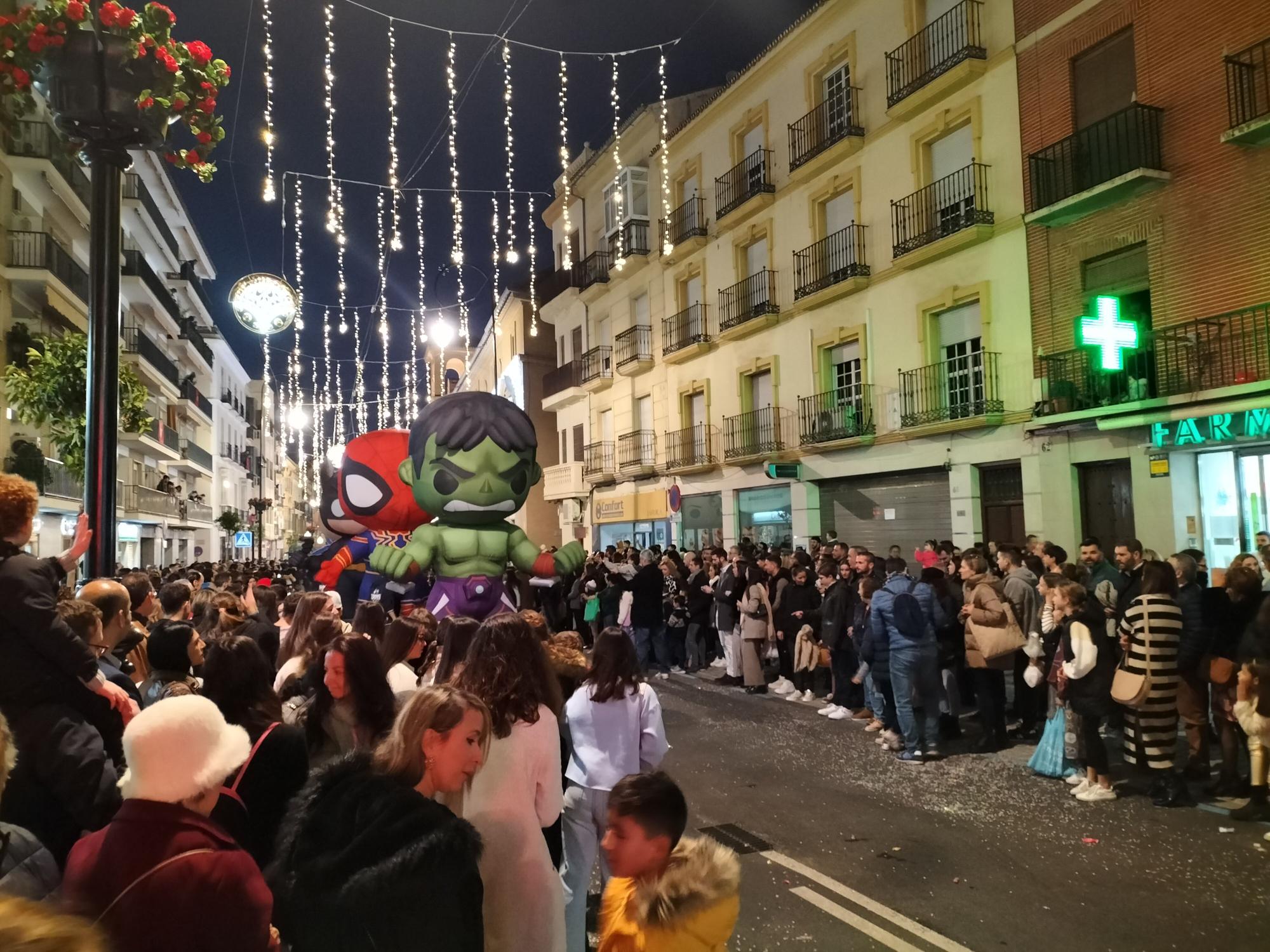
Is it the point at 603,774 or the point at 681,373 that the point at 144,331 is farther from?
the point at 603,774

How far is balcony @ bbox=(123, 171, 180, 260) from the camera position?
29.4 m

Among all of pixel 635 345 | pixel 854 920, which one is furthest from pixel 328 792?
pixel 635 345

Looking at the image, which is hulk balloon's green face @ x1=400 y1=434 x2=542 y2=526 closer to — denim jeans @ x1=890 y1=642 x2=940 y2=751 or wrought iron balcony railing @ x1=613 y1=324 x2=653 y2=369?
denim jeans @ x1=890 y1=642 x2=940 y2=751

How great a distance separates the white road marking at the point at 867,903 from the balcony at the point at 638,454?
60.6 feet

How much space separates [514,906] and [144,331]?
35.0 metres

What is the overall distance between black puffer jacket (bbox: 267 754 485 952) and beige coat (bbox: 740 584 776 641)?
9108 mm

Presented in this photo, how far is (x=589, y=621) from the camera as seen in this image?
14359mm

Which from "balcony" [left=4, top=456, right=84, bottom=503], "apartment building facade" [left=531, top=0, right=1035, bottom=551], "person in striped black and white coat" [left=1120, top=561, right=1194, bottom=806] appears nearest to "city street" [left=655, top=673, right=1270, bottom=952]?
"person in striped black and white coat" [left=1120, top=561, right=1194, bottom=806]

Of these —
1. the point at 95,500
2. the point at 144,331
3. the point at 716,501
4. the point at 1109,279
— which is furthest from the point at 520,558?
the point at 144,331

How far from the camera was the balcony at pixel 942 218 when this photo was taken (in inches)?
573

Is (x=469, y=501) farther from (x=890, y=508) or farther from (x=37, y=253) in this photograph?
(x=37, y=253)

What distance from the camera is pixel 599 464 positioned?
1037 inches

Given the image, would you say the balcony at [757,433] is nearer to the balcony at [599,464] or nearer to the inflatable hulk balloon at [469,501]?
the balcony at [599,464]

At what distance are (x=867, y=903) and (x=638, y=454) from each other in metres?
19.9
